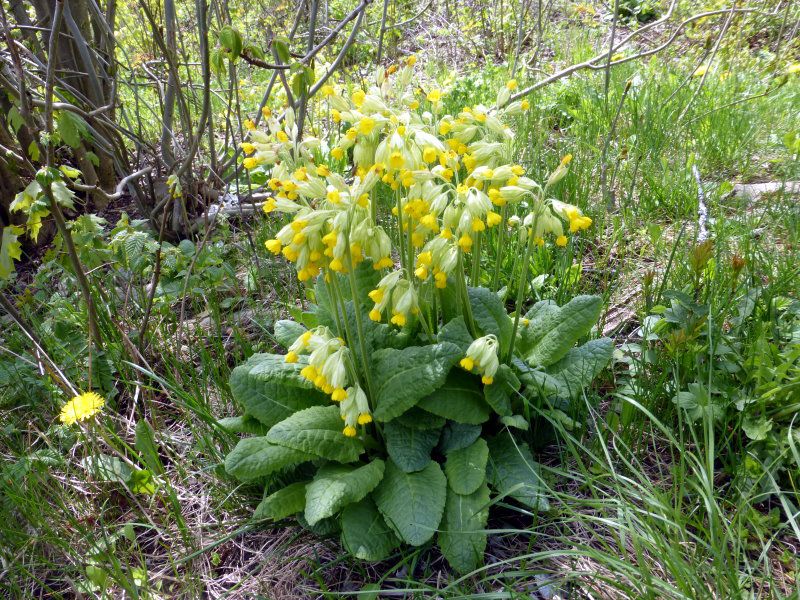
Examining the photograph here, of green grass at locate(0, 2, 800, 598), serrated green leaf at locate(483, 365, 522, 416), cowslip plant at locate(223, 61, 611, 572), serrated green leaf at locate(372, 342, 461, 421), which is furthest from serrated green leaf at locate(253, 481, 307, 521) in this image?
serrated green leaf at locate(483, 365, 522, 416)

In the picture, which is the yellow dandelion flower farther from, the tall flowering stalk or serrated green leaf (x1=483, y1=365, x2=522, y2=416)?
serrated green leaf (x1=483, y1=365, x2=522, y2=416)

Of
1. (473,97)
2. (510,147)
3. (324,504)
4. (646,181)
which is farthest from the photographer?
(473,97)

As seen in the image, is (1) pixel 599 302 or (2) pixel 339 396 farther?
(1) pixel 599 302

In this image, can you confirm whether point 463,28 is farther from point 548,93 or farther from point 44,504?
point 44,504

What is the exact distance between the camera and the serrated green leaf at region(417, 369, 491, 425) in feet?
6.15

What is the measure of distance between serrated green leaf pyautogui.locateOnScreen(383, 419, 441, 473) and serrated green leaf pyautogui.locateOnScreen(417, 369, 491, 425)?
0.34ft

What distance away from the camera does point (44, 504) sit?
2057 mm

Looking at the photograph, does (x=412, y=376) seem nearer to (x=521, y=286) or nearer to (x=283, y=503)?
(x=521, y=286)

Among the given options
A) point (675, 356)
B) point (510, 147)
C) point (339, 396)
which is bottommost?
point (675, 356)

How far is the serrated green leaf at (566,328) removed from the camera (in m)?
2.03

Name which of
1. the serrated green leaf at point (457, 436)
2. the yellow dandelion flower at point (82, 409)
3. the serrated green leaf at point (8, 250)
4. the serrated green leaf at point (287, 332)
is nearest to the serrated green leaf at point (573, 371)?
the serrated green leaf at point (457, 436)

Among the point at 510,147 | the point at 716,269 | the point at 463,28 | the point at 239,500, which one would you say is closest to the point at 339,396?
the point at 239,500

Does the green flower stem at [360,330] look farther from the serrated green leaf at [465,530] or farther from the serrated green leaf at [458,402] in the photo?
the serrated green leaf at [465,530]

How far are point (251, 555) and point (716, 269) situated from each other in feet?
6.53
